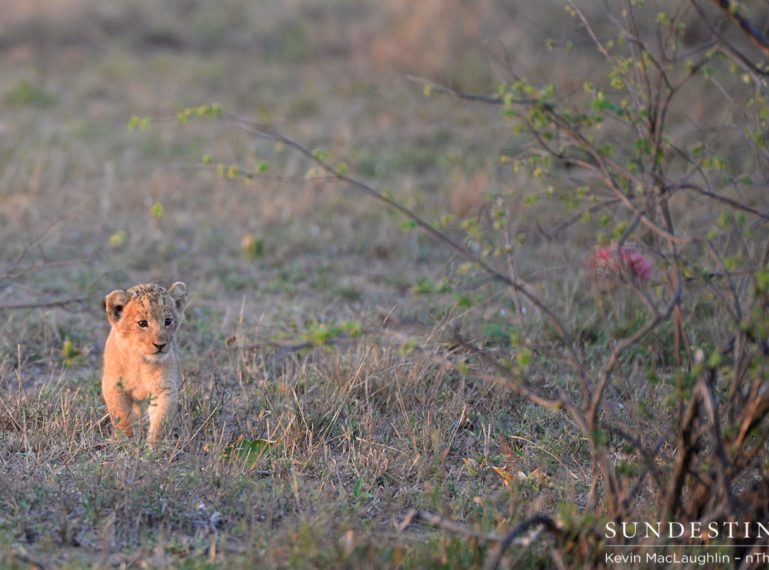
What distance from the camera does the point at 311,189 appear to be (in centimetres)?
997

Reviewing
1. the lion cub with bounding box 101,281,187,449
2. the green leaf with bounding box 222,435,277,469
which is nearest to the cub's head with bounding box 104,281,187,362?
the lion cub with bounding box 101,281,187,449

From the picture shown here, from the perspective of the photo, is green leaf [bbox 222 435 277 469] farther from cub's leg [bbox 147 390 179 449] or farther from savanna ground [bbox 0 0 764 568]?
cub's leg [bbox 147 390 179 449]

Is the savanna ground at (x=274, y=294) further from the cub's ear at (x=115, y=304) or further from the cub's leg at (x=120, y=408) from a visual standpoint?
the cub's ear at (x=115, y=304)

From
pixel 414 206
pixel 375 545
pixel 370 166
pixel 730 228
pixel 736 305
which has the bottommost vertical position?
pixel 375 545

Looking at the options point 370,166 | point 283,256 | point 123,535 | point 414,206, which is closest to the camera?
point 123,535

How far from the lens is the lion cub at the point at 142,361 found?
16.8 feet

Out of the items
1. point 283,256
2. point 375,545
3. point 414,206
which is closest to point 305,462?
point 375,545

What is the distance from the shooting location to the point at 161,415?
510 cm

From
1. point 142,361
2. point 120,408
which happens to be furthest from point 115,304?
point 120,408

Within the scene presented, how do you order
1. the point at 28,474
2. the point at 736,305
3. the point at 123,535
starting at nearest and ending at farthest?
1. the point at 736,305
2. the point at 123,535
3. the point at 28,474

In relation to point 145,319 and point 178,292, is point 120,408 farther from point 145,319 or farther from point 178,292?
point 178,292

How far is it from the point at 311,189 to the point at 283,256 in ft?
4.95

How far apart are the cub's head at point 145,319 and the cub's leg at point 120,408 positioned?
224mm

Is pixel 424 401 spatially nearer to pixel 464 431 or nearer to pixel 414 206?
pixel 464 431
